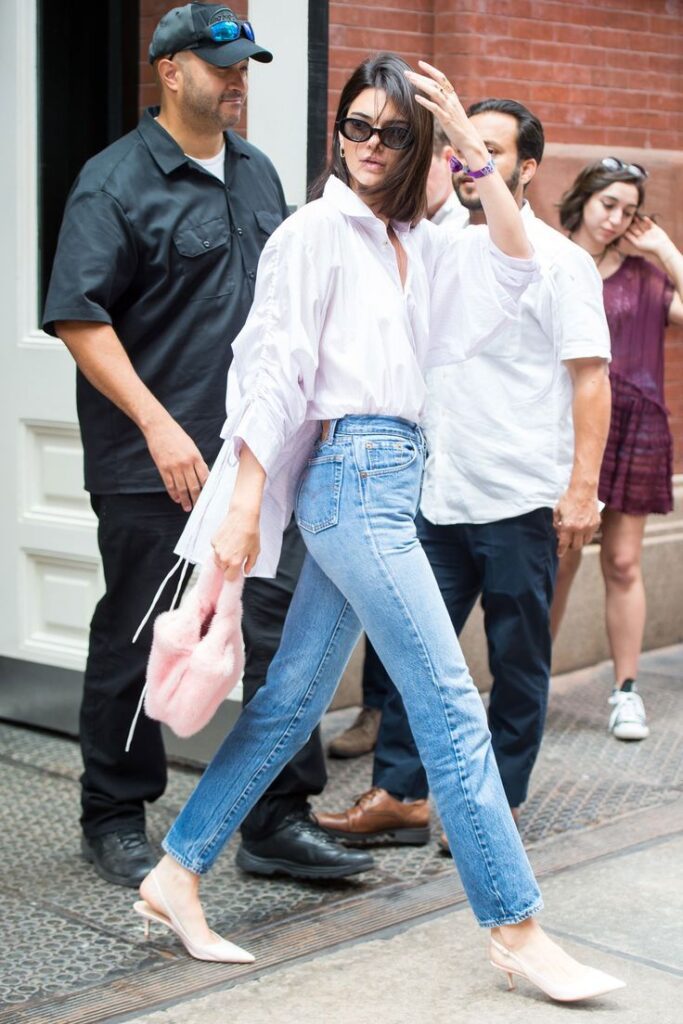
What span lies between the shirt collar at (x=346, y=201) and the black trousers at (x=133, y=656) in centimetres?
102

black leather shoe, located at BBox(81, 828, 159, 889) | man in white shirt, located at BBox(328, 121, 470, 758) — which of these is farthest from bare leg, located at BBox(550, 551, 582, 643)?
black leather shoe, located at BBox(81, 828, 159, 889)

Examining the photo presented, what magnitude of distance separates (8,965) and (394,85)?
6.92 ft

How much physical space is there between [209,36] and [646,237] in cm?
235

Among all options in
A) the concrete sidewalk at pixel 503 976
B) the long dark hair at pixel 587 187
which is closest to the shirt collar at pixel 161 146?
the concrete sidewalk at pixel 503 976

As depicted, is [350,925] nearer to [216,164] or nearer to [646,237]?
[216,164]

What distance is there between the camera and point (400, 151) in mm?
3545

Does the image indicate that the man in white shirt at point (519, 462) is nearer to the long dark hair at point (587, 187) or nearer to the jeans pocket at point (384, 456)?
the jeans pocket at point (384, 456)

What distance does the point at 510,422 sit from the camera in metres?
4.44

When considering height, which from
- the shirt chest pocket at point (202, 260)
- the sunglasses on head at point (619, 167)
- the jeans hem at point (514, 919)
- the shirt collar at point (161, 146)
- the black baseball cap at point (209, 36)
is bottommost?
the jeans hem at point (514, 919)

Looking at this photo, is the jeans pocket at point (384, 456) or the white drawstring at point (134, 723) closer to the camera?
the jeans pocket at point (384, 456)

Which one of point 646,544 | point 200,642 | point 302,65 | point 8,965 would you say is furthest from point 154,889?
point 646,544

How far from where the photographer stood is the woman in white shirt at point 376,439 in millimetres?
3453

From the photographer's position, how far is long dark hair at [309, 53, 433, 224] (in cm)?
351

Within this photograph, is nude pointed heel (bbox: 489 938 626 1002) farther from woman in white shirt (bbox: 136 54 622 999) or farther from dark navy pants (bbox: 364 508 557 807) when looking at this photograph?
dark navy pants (bbox: 364 508 557 807)
